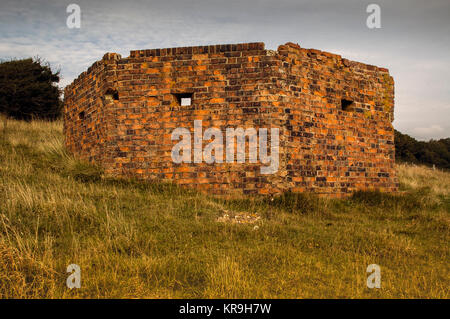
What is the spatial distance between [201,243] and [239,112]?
10.8ft

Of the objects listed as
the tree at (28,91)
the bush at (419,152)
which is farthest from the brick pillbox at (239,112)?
the bush at (419,152)

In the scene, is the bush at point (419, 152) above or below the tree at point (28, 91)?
below

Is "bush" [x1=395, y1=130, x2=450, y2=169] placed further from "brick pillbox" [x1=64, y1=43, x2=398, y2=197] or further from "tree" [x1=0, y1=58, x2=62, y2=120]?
"tree" [x1=0, y1=58, x2=62, y2=120]

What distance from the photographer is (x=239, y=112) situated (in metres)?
6.59

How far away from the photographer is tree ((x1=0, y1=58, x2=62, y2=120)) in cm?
1670

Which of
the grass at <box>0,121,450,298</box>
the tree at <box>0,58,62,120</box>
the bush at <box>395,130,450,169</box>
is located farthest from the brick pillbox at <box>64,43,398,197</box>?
the bush at <box>395,130,450,169</box>

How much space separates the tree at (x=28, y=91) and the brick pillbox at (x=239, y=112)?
11402 millimetres

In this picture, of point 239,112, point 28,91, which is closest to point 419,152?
point 239,112

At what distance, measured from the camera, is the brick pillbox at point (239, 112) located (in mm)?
6547

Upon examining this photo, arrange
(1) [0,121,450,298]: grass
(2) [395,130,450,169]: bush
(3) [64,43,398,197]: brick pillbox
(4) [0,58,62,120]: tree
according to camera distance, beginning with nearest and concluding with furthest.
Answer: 1. (1) [0,121,450,298]: grass
2. (3) [64,43,398,197]: brick pillbox
3. (4) [0,58,62,120]: tree
4. (2) [395,130,450,169]: bush

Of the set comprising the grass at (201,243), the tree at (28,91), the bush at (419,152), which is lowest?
the grass at (201,243)

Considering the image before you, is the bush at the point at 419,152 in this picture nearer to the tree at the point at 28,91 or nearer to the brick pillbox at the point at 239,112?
the brick pillbox at the point at 239,112

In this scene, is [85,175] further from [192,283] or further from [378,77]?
[378,77]

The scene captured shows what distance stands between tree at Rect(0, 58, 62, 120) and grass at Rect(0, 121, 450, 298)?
37.4ft
